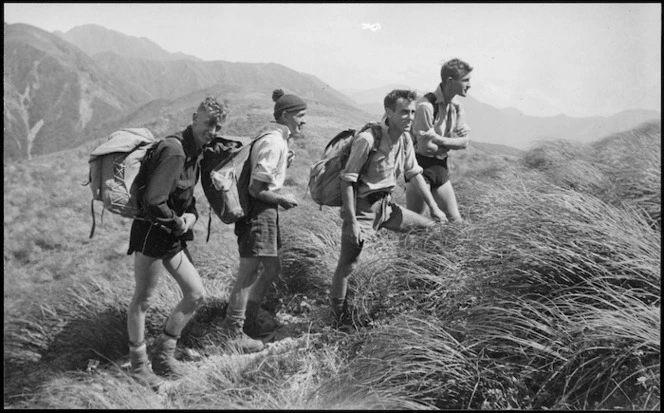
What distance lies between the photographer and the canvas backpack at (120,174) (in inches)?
124

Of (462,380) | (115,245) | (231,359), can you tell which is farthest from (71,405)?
(115,245)

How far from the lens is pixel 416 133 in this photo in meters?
4.68

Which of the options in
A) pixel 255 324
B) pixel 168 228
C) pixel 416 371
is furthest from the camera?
pixel 255 324

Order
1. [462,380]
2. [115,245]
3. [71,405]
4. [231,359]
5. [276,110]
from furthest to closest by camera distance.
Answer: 1. [115,245]
2. [276,110]
3. [231,359]
4. [71,405]
5. [462,380]

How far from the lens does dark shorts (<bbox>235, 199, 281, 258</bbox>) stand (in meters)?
3.81

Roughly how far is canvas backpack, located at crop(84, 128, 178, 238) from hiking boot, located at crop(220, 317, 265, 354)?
1303 mm

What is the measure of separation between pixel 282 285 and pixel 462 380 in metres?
2.80

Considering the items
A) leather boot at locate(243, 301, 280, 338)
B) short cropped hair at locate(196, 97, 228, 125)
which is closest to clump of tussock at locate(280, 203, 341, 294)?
leather boot at locate(243, 301, 280, 338)

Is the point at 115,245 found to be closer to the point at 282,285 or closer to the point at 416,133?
the point at 282,285

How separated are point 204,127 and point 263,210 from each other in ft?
2.85

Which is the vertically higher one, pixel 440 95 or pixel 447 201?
pixel 440 95

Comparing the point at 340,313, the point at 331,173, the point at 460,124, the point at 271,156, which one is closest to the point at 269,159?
the point at 271,156

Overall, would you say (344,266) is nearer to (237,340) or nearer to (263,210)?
(263,210)

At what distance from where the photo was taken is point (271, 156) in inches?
144
